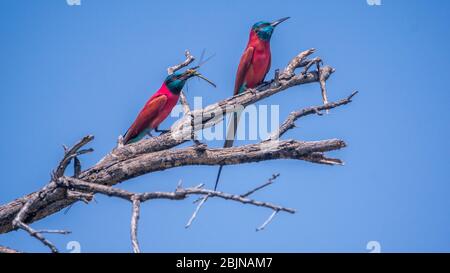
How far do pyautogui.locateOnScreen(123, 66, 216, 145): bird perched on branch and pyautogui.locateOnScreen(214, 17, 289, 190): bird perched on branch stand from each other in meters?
0.58

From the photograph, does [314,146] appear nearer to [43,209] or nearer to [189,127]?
[189,127]

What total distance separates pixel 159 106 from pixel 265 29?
78.0 inches

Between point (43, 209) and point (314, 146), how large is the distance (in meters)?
2.60

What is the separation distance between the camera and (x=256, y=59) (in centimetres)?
887

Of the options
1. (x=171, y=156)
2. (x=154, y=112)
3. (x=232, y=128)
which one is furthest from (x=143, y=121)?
(x=171, y=156)

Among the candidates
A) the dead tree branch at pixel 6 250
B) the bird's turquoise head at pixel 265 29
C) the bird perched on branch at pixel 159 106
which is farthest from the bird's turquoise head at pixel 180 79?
the dead tree branch at pixel 6 250

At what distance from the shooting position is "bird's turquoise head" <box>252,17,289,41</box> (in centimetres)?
919

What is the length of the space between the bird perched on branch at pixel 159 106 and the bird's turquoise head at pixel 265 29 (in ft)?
4.14

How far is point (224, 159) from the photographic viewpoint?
6.47 m

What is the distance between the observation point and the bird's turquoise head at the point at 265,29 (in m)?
9.19

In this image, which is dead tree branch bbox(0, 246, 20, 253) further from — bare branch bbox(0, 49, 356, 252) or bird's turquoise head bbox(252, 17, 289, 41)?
bird's turquoise head bbox(252, 17, 289, 41)

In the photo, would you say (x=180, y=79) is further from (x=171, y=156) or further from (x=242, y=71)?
(x=171, y=156)
